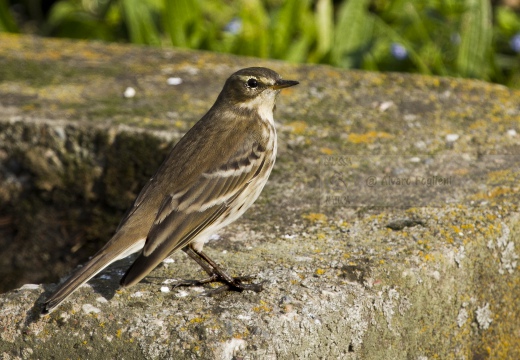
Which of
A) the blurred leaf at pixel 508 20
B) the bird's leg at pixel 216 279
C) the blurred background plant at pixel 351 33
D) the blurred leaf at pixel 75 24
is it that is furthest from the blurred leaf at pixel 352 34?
the bird's leg at pixel 216 279

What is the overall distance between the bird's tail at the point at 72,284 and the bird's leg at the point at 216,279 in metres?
0.40

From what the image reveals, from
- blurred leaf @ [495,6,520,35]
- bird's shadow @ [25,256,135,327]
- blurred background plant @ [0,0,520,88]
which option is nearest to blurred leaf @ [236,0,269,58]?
blurred background plant @ [0,0,520,88]

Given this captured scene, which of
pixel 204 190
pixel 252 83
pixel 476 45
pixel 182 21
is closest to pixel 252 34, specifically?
pixel 182 21

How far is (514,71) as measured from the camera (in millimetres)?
7148

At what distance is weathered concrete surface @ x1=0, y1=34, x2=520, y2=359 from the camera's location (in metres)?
3.21

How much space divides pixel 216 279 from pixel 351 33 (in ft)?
13.0

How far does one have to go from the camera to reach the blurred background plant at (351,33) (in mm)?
6707

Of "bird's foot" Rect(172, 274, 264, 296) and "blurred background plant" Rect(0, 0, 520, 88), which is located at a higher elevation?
"bird's foot" Rect(172, 274, 264, 296)

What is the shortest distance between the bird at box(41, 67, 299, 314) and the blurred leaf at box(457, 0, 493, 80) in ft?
9.43

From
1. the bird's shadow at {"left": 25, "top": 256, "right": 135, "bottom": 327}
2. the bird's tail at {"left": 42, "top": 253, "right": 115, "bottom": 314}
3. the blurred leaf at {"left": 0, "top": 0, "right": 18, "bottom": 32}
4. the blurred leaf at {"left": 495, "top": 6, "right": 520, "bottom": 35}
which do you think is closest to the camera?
the bird's tail at {"left": 42, "top": 253, "right": 115, "bottom": 314}

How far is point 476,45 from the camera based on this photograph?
6.68 m

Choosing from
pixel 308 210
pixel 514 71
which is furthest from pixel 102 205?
pixel 514 71

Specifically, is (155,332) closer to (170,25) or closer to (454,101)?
(454,101)

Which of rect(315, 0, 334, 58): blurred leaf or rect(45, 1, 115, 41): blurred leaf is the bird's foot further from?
rect(45, 1, 115, 41): blurred leaf
